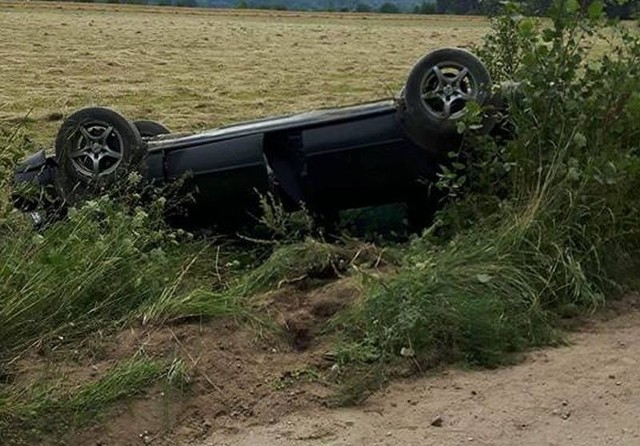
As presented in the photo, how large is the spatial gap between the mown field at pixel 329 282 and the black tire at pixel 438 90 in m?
0.27

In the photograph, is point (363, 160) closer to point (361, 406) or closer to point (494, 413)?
point (361, 406)

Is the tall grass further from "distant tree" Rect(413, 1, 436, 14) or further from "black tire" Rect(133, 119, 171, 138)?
"distant tree" Rect(413, 1, 436, 14)

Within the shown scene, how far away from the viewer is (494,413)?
14.9ft

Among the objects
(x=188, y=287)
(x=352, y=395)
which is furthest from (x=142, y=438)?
(x=188, y=287)

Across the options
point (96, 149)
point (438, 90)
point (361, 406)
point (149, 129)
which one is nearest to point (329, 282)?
point (361, 406)

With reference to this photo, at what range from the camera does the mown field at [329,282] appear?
4.71 m

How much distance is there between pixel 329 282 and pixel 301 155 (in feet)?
4.05

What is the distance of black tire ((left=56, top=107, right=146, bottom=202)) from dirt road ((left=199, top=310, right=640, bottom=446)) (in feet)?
9.27

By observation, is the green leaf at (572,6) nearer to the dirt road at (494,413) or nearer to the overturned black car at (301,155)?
the overturned black car at (301,155)

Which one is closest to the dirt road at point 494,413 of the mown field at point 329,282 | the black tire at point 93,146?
the mown field at point 329,282

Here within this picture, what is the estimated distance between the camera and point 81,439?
4.37m

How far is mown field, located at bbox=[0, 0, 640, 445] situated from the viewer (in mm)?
4715

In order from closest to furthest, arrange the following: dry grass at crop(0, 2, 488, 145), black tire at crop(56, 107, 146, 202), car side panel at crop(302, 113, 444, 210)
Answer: car side panel at crop(302, 113, 444, 210)
black tire at crop(56, 107, 146, 202)
dry grass at crop(0, 2, 488, 145)

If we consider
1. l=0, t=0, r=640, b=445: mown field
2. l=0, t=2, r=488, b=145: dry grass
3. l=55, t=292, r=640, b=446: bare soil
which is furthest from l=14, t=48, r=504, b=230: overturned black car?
l=55, t=292, r=640, b=446: bare soil
